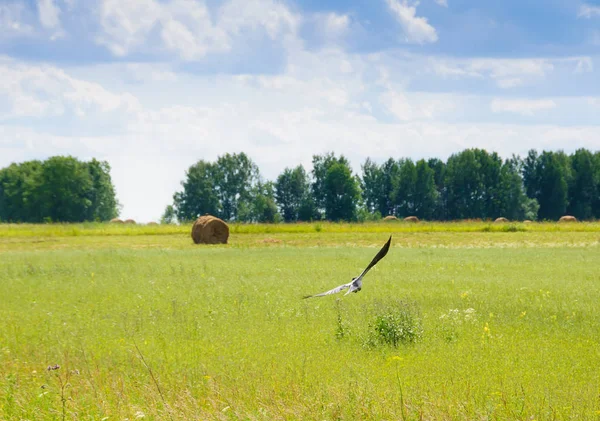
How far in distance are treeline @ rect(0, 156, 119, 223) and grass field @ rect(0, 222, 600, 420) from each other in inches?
3222

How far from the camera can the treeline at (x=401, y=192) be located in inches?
4328

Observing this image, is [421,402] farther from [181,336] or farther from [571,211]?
[571,211]

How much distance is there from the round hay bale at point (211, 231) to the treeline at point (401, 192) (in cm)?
6141

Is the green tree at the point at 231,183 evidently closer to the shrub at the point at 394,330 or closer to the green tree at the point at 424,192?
the green tree at the point at 424,192

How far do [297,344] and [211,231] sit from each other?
33.2 metres

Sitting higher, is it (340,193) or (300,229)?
(340,193)

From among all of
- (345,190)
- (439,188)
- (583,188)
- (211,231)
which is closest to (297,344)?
→ (211,231)

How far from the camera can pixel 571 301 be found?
1748 centimetres

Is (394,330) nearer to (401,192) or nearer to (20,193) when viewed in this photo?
(401,192)

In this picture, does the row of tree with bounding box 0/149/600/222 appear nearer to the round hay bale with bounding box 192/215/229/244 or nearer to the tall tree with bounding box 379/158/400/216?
the tall tree with bounding box 379/158/400/216

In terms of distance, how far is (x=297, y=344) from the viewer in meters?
13.6

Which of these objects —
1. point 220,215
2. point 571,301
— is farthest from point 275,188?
point 571,301

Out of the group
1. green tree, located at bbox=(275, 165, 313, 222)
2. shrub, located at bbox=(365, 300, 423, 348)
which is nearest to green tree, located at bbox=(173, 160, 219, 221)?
green tree, located at bbox=(275, 165, 313, 222)

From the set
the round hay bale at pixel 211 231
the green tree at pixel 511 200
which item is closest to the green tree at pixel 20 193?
the round hay bale at pixel 211 231
